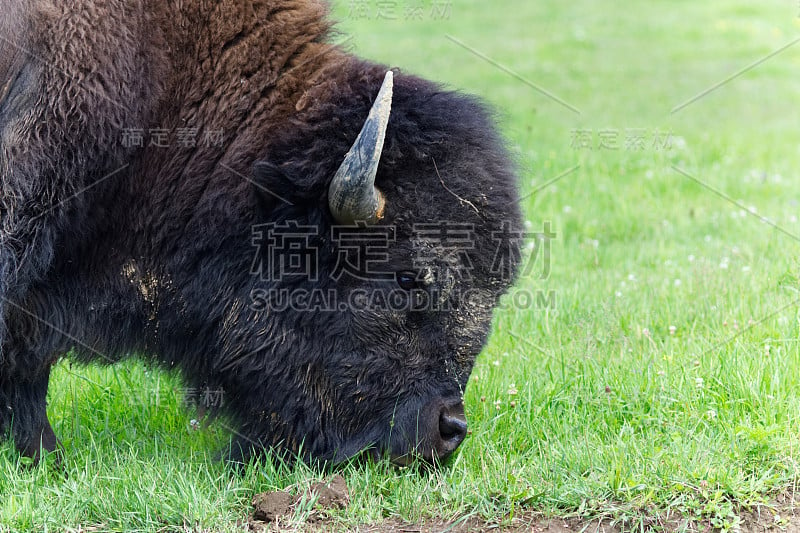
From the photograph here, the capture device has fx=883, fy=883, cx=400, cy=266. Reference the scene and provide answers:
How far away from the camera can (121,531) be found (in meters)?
3.79

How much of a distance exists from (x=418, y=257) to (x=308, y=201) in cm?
56

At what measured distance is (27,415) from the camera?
470 centimetres

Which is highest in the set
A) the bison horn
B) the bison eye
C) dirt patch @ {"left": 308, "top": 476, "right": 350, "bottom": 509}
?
the bison horn

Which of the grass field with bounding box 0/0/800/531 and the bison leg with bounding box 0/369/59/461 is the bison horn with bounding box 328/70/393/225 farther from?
the bison leg with bounding box 0/369/59/461

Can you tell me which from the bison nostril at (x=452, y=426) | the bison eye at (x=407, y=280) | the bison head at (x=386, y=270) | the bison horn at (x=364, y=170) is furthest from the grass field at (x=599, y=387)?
the bison horn at (x=364, y=170)

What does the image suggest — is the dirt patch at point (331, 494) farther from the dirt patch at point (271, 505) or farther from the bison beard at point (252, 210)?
the bison beard at point (252, 210)

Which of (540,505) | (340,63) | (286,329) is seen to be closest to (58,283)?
(286,329)

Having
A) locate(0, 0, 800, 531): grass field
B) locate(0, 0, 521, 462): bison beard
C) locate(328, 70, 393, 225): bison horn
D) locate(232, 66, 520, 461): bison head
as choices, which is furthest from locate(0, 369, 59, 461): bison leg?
locate(328, 70, 393, 225): bison horn

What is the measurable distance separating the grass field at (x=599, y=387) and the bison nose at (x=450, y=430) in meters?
0.14

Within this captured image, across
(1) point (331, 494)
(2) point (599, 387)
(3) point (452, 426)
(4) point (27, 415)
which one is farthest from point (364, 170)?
(4) point (27, 415)

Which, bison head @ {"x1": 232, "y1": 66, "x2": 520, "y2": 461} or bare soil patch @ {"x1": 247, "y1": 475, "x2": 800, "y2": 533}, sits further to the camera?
bison head @ {"x1": 232, "y1": 66, "x2": 520, "y2": 461}

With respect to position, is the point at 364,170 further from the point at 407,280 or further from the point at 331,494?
the point at 331,494

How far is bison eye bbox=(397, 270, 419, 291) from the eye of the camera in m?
4.05

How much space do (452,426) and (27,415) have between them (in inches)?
90.9
